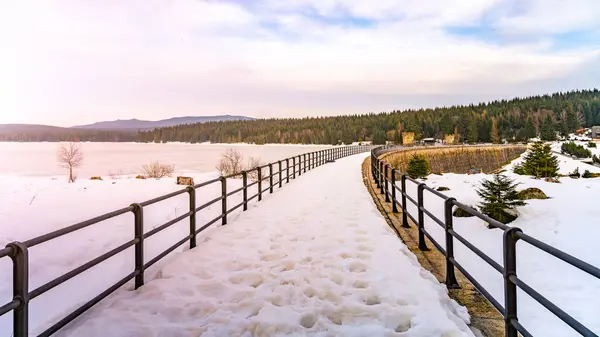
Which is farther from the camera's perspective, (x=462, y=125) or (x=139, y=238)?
(x=462, y=125)

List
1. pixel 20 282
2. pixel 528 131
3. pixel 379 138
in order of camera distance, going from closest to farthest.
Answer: pixel 20 282 < pixel 528 131 < pixel 379 138

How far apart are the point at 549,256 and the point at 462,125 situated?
460 feet

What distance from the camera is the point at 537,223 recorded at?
11.3 m

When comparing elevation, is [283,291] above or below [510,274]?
below

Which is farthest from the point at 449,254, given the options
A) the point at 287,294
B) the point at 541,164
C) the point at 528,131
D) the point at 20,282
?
the point at 528,131

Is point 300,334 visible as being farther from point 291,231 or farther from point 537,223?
point 537,223

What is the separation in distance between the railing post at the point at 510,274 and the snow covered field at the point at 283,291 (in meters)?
0.52

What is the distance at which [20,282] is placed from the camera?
2852mm

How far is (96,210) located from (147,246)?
5.89 meters

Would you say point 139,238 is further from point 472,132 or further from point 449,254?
point 472,132

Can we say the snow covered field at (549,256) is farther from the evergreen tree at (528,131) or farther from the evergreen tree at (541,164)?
the evergreen tree at (528,131)

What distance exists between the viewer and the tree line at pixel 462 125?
132 meters

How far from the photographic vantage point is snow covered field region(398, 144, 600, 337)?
496cm

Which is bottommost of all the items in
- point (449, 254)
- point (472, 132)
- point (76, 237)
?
point (76, 237)
